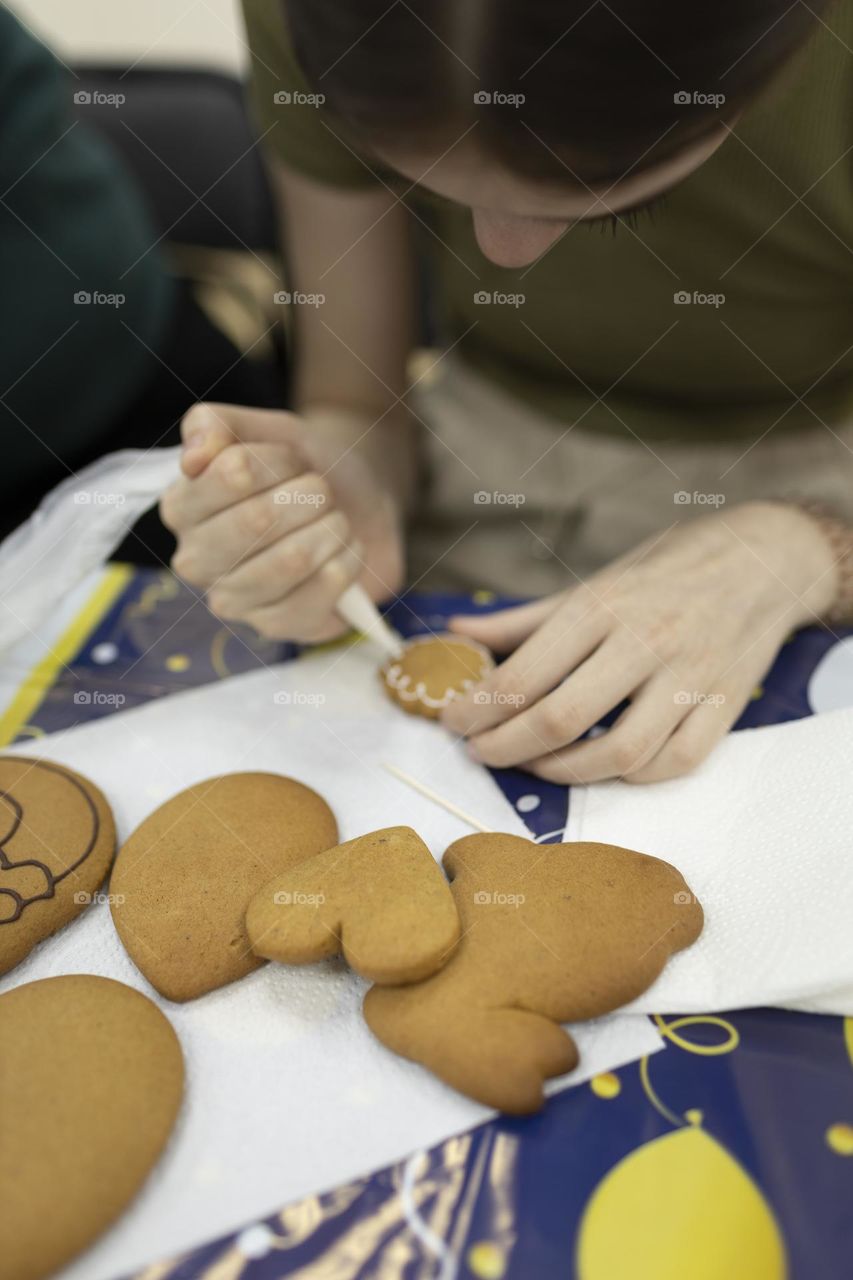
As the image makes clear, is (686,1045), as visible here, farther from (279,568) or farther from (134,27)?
(134,27)

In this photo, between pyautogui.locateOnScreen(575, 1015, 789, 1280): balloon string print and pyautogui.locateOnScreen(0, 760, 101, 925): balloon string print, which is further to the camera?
pyautogui.locateOnScreen(0, 760, 101, 925): balloon string print

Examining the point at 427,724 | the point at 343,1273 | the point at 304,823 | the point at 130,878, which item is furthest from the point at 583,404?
the point at 343,1273

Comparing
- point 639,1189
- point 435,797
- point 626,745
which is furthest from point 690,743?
point 639,1189

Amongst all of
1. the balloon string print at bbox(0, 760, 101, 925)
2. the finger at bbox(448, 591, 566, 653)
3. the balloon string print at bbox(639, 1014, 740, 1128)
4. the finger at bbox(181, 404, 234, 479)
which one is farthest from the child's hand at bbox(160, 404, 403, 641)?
the balloon string print at bbox(639, 1014, 740, 1128)

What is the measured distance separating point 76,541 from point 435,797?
1.38 ft

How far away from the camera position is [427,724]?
841 mm

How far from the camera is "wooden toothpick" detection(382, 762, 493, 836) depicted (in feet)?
2.41

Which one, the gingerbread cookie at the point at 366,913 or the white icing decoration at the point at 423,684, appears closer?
the gingerbread cookie at the point at 366,913

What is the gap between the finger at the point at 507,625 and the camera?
0.88m

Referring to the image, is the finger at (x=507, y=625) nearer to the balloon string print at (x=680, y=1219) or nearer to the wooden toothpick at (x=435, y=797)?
the wooden toothpick at (x=435, y=797)

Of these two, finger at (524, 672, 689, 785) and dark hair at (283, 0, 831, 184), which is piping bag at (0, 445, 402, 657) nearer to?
finger at (524, 672, 689, 785)

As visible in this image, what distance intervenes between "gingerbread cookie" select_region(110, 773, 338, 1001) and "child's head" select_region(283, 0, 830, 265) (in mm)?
488

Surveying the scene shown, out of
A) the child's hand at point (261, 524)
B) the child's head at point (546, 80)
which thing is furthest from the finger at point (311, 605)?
the child's head at point (546, 80)

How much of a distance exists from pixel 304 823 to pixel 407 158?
0.49 metres
